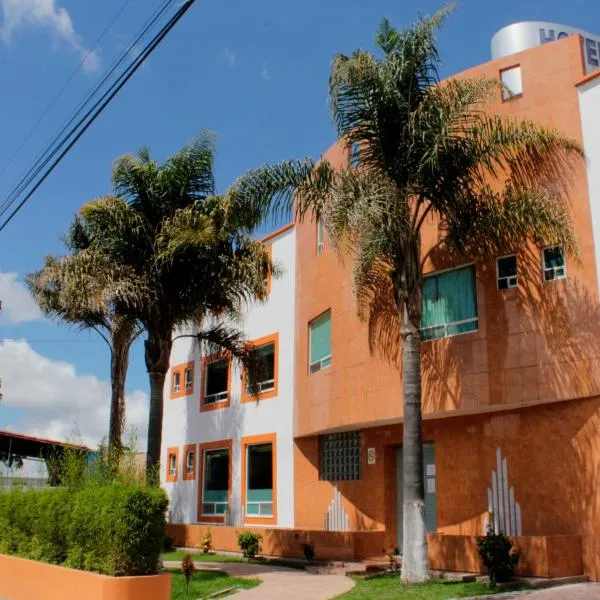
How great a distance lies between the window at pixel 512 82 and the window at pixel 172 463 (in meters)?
18.4

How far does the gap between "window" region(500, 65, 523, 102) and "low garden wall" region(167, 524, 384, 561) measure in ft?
31.5

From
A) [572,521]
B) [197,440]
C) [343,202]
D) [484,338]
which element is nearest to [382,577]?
[572,521]

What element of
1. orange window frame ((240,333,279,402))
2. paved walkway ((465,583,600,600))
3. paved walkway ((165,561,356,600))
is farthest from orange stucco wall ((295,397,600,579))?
orange window frame ((240,333,279,402))

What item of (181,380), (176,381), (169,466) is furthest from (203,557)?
(176,381)

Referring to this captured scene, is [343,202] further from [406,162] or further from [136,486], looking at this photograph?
[136,486]

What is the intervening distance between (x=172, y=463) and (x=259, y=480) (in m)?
6.50

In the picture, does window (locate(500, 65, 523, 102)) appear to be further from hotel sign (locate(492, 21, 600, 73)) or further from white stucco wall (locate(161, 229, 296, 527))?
white stucco wall (locate(161, 229, 296, 527))

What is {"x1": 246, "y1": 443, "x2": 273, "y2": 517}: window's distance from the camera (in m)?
23.4

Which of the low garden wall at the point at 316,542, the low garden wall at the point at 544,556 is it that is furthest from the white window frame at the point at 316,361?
the low garden wall at the point at 544,556

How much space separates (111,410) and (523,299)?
39.3 ft

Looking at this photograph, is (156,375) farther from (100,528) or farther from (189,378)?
(189,378)

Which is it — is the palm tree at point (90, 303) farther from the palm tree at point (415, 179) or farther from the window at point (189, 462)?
the window at point (189, 462)

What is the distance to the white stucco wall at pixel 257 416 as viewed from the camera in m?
22.8

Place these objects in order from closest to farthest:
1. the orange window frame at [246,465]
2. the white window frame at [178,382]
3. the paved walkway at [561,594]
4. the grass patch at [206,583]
Result: the paved walkway at [561,594] → the grass patch at [206,583] → the orange window frame at [246,465] → the white window frame at [178,382]
